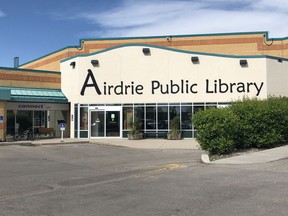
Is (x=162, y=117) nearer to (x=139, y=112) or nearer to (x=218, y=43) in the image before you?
A: (x=139, y=112)

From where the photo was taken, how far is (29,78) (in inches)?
1276

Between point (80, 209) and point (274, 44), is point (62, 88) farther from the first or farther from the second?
point (80, 209)

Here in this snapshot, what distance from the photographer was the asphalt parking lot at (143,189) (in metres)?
7.95

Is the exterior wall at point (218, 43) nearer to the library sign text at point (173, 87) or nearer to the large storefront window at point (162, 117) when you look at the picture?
the library sign text at point (173, 87)

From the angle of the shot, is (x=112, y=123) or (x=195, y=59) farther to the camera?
(x=112, y=123)

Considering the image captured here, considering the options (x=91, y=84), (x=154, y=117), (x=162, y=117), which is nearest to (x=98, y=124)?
(x=91, y=84)

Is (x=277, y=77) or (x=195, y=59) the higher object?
(x=195, y=59)

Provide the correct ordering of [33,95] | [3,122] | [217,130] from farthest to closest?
[33,95], [3,122], [217,130]

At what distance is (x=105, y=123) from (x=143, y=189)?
2220 centimetres

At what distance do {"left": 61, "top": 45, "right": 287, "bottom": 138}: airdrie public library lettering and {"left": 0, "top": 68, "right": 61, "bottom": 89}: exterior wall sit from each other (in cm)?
167

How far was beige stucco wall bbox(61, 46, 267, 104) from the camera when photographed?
1189 inches

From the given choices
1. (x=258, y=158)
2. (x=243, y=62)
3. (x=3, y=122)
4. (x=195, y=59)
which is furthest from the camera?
(x=195, y=59)

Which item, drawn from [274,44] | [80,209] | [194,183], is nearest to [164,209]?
[80,209]

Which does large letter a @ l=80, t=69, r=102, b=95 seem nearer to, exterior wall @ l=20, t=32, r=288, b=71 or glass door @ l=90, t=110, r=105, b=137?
glass door @ l=90, t=110, r=105, b=137
